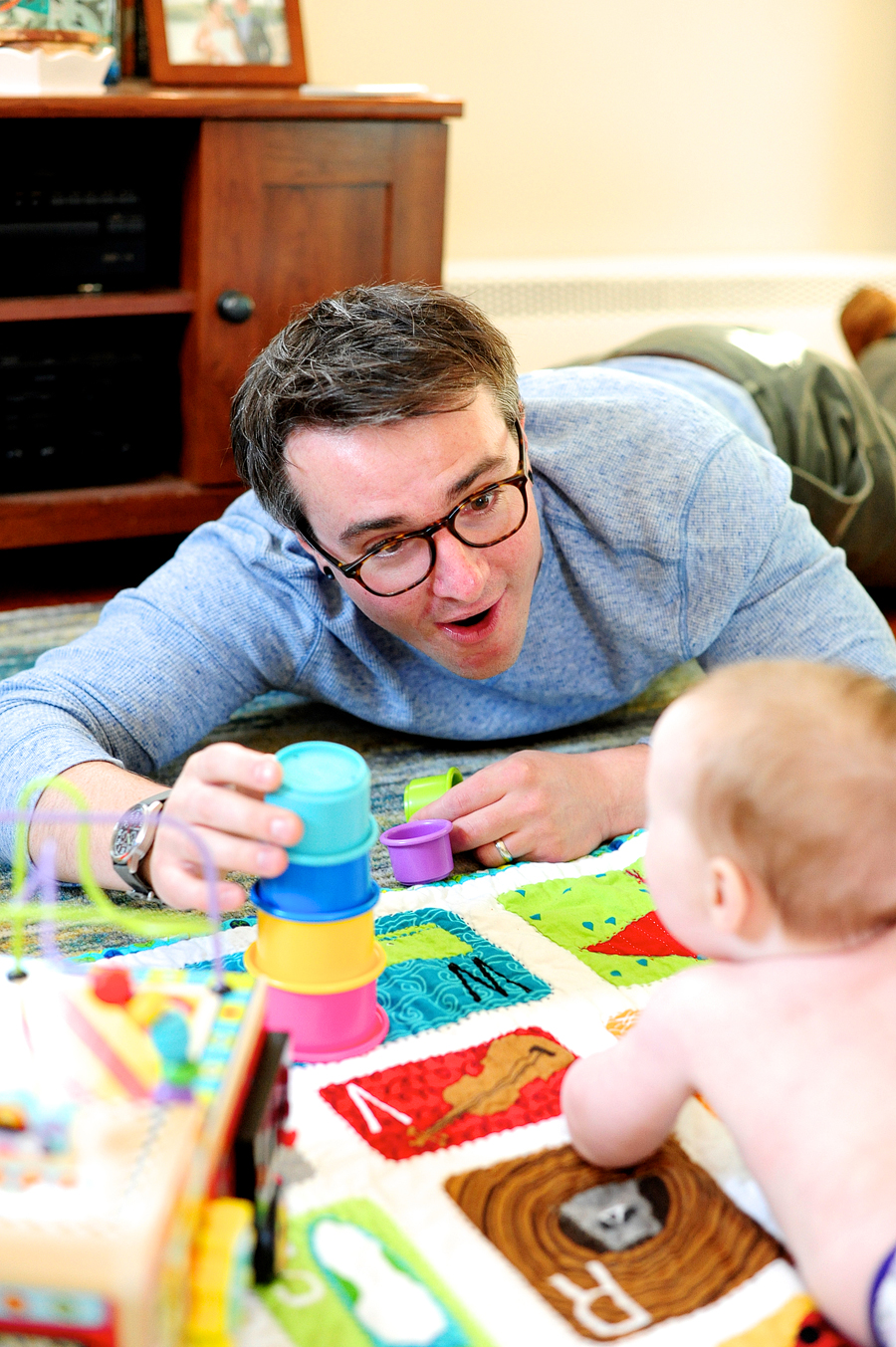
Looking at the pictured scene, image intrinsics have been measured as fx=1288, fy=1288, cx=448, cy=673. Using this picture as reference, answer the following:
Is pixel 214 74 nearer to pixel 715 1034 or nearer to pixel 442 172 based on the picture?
pixel 442 172

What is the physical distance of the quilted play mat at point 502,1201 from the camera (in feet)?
2.20

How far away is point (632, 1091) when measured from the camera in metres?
0.72

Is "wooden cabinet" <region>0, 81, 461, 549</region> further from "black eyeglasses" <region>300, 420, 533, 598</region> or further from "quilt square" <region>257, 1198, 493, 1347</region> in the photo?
"quilt square" <region>257, 1198, 493, 1347</region>

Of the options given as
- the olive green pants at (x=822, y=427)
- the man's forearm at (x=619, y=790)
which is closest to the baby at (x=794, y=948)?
the man's forearm at (x=619, y=790)

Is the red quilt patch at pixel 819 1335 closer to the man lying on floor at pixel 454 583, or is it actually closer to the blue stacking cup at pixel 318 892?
the blue stacking cup at pixel 318 892

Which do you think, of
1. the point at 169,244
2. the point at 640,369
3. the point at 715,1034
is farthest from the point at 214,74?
the point at 715,1034

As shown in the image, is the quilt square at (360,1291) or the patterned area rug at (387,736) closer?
the quilt square at (360,1291)

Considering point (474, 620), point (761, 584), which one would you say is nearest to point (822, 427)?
point (761, 584)

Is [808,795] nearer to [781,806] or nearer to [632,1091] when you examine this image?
[781,806]

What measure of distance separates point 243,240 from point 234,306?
0.10 m

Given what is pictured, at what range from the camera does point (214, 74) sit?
1990mm

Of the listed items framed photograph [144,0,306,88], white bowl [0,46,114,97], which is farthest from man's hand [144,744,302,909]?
framed photograph [144,0,306,88]

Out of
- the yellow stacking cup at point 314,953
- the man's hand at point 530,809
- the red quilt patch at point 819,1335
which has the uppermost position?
the yellow stacking cup at point 314,953

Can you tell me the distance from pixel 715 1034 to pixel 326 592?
0.72 metres
